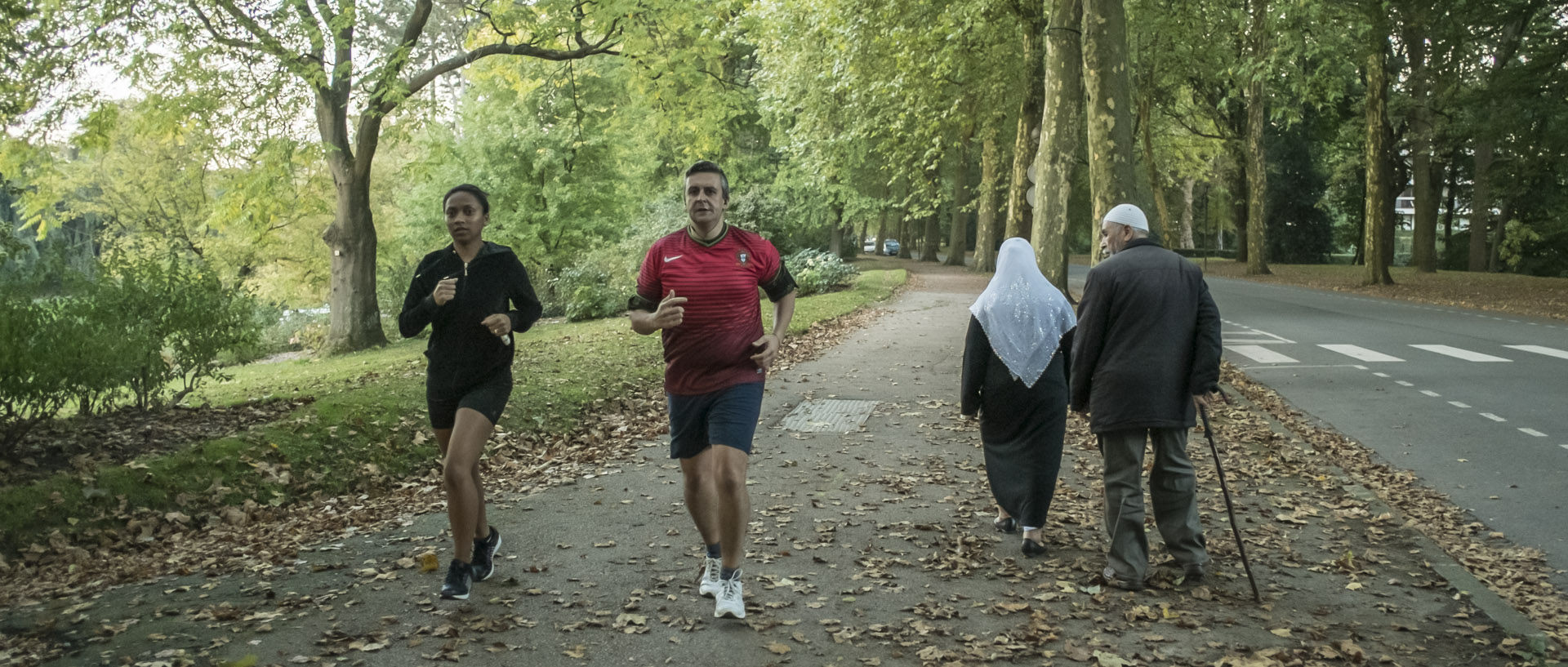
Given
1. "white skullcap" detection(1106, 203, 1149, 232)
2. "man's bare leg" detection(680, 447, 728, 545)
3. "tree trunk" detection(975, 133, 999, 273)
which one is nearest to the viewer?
"man's bare leg" detection(680, 447, 728, 545)

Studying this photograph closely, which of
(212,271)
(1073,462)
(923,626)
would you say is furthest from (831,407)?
(923,626)

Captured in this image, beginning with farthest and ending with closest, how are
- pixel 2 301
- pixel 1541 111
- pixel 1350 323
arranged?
pixel 1541 111 < pixel 1350 323 < pixel 2 301

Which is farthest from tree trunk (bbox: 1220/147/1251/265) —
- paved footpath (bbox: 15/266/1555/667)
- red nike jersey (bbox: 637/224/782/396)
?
red nike jersey (bbox: 637/224/782/396)

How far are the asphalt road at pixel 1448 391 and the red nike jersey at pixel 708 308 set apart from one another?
15.3ft

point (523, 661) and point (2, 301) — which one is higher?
point (2, 301)

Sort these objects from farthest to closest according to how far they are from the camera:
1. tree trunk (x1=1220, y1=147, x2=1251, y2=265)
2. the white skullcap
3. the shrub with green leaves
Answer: tree trunk (x1=1220, y1=147, x2=1251, y2=265) → the shrub with green leaves → the white skullcap

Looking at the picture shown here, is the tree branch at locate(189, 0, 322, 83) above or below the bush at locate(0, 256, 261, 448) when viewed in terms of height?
above

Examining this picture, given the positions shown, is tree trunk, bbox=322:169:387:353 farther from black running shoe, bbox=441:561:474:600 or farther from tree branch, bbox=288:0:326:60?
black running shoe, bbox=441:561:474:600

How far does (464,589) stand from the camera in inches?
222

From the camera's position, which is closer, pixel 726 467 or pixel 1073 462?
pixel 726 467

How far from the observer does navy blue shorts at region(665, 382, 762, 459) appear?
17.4 feet

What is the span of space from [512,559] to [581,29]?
1538 cm

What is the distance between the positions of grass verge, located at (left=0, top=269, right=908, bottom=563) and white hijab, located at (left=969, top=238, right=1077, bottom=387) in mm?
4826

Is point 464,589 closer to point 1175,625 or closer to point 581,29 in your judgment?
point 1175,625
